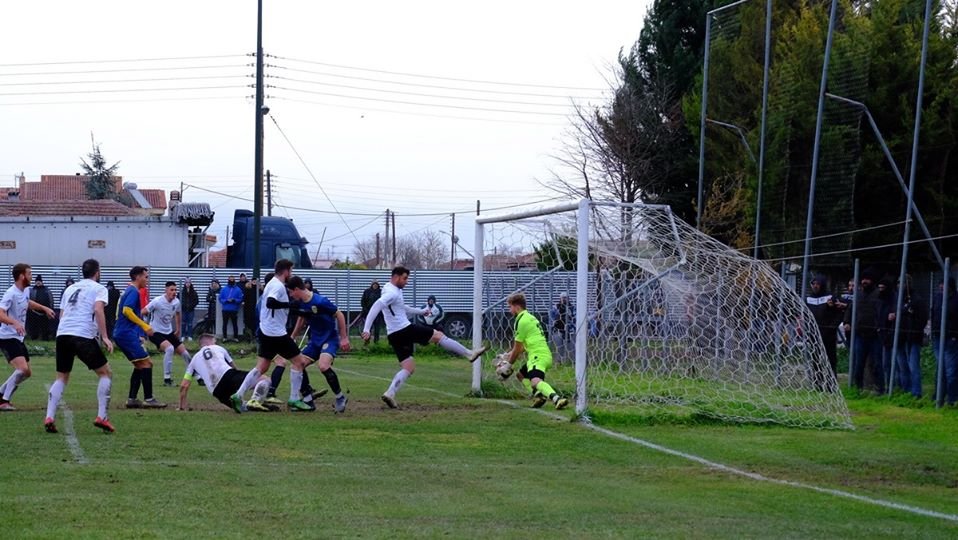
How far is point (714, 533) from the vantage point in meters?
8.53

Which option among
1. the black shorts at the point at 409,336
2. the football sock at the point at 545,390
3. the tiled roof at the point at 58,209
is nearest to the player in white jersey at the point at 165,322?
the black shorts at the point at 409,336

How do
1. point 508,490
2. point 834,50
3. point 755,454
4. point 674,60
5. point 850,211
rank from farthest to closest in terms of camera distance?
point 674,60 < point 834,50 < point 850,211 < point 755,454 < point 508,490

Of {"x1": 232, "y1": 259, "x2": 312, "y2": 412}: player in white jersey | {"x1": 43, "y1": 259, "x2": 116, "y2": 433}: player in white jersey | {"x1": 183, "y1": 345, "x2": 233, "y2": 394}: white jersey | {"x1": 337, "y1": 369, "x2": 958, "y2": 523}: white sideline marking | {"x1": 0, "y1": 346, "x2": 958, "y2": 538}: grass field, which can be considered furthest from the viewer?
{"x1": 183, "y1": 345, "x2": 233, "y2": 394}: white jersey

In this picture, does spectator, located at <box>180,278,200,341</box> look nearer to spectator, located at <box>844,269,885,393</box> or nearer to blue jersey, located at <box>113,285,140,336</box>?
blue jersey, located at <box>113,285,140,336</box>

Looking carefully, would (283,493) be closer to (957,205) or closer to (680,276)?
(680,276)

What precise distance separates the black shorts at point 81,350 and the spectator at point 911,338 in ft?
41.8

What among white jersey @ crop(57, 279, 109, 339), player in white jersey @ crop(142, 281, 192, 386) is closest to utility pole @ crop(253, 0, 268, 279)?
player in white jersey @ crop(142, 281, 192, 386)

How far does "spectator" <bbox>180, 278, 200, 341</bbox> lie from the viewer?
37.9 m

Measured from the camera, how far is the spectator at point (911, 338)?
19.8 m

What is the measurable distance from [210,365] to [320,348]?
160 cm

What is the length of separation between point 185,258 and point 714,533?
117 feet

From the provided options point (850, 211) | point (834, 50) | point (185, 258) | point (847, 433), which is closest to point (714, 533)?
point (847, 433)

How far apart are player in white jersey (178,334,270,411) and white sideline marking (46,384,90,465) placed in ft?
5.45

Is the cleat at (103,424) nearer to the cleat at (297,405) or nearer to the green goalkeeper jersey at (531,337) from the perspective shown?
the cleat at (297,405)
